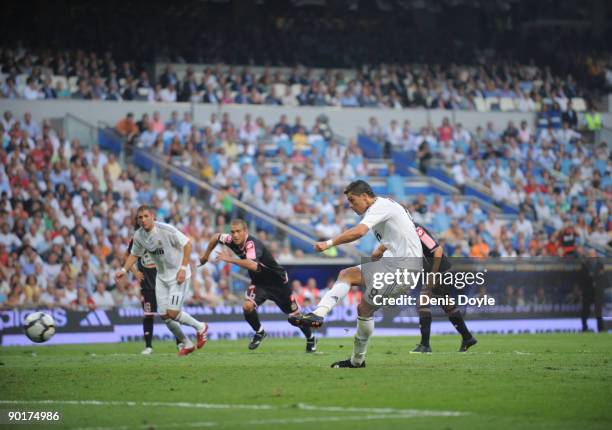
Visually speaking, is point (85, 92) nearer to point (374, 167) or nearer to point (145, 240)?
point (374, 167)

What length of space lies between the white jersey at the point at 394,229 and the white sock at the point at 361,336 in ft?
2.83

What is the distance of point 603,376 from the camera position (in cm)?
1450

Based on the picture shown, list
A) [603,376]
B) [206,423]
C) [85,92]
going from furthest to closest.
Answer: [85,92], [603,376], [206,423]

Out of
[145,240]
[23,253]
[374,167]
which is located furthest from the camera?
[374,167]

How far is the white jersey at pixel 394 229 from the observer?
14633 mm

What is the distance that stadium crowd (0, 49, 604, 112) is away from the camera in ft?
117

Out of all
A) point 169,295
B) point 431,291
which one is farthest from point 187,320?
point 431,291

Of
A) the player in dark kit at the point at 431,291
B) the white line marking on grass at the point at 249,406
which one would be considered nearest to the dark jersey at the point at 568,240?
the player in dark kit at the point at 431,291

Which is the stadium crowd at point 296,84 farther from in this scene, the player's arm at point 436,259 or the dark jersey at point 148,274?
the player's arm at point 436,259

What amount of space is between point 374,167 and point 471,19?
12.1 m

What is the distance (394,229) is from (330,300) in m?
1.18

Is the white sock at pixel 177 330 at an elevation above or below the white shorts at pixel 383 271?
below

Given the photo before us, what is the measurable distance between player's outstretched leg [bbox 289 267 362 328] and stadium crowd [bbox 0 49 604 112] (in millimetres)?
21826

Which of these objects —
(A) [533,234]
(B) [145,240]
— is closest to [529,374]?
(B) [145,240]
